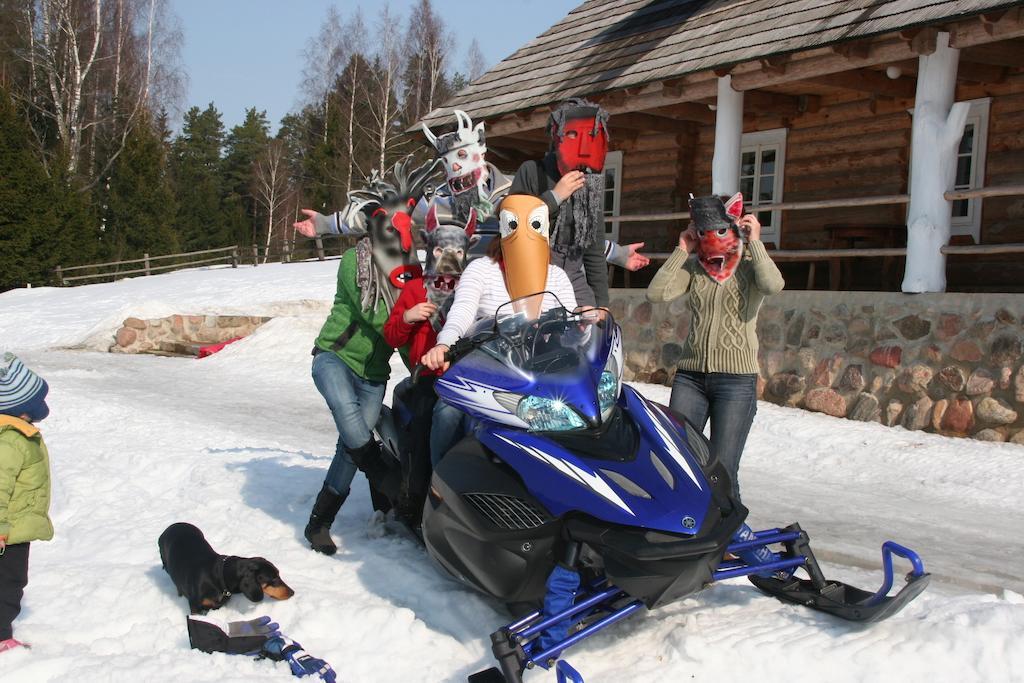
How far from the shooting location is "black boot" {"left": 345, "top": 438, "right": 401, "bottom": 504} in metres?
4.45

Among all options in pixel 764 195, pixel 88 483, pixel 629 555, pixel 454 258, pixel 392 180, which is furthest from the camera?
pixel 764 195

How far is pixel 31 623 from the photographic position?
379cm

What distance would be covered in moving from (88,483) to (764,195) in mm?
10137

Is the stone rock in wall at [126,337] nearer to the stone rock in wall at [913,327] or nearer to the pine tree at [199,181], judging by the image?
the stone rock in wall at [913,327]

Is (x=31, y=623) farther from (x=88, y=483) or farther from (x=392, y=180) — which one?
(x=392, y=180)

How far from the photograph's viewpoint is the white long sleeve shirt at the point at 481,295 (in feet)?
12.0

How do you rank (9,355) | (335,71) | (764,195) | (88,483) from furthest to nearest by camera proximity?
(335,71), (764,195), (88,483), (9,355)

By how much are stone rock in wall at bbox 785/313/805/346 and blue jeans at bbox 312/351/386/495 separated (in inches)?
242

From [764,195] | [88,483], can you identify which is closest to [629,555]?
[88,483]

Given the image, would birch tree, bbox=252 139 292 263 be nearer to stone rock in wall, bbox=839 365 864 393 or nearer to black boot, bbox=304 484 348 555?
stone rock in wall, bbox=839 365 864 393

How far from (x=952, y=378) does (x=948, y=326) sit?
19.1 inches

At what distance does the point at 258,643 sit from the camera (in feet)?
11.4

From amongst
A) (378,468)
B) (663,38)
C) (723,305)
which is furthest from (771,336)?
(378,468)

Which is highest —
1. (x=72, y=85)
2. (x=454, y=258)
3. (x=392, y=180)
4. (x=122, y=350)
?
(x=72, y=85)
